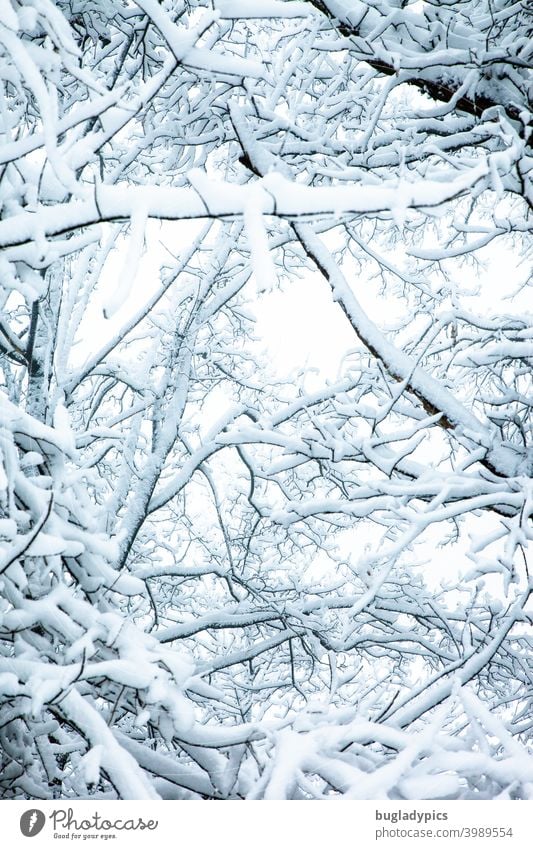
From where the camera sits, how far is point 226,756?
1943 millimetres

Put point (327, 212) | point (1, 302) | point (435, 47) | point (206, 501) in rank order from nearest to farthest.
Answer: point (327, 212)
point (1, 302)
point (435, 47)
point (206, 501)

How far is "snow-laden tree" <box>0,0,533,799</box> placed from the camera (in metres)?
1.63

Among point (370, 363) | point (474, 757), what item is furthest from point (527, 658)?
point (474, 757)

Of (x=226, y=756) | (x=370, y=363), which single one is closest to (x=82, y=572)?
(x=226, y=756)

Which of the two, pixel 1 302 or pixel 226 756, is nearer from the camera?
pixel 226 756

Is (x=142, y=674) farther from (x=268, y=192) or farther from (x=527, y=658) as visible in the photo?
(x=527, y=658)

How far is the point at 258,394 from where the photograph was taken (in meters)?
5.25

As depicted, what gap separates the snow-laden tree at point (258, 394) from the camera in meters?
1.63

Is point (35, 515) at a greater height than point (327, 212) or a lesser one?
lesser

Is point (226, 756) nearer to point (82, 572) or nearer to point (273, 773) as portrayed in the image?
point (273, 773)

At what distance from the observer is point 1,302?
2729 mm

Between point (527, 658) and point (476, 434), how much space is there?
198 centimetres

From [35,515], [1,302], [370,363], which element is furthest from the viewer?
[370,363]

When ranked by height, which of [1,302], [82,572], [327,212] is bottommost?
[82,572]
